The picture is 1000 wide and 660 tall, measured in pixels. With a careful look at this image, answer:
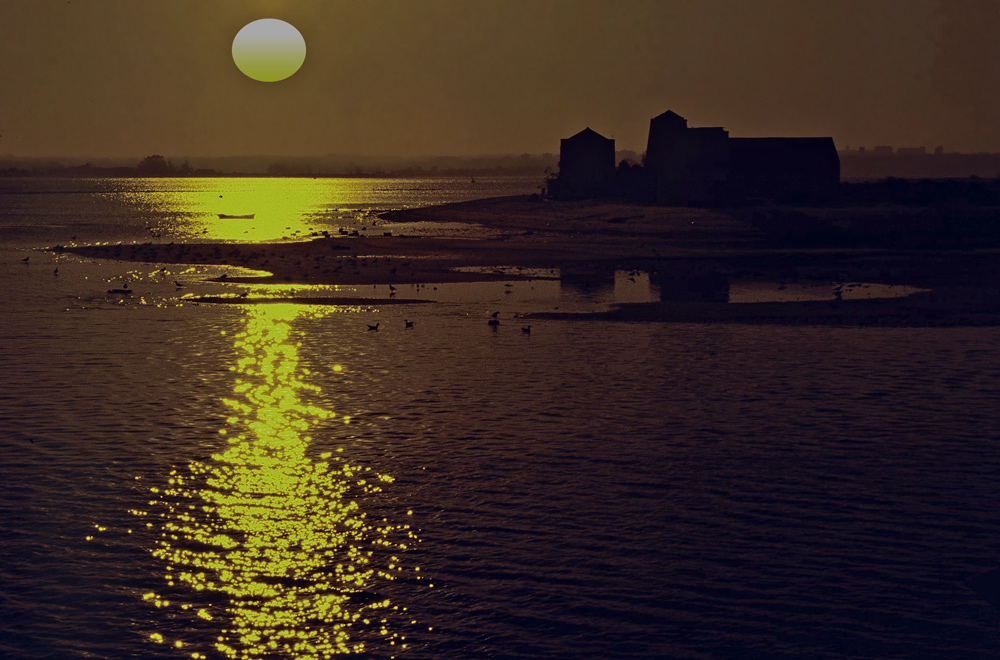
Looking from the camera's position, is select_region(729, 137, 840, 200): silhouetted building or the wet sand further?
select_region(729, 137, 840, 200): silhouetted building

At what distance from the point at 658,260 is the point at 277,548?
143ft

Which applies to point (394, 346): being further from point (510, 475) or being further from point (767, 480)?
point (767, 480)

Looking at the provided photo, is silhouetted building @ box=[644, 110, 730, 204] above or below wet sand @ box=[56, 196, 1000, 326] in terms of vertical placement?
above

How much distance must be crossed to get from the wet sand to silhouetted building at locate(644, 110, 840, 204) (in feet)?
29.7

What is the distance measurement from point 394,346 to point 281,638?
19153mm

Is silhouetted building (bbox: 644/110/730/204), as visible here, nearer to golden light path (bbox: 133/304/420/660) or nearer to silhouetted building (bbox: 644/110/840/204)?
silhouetted building (bbox: 644/110/840/204)

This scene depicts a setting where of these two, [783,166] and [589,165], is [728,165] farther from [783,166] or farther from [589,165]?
[589,165]

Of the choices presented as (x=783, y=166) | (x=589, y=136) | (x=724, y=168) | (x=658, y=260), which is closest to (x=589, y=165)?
(x=589, y=136)

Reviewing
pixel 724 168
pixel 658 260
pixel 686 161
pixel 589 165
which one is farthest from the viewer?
pixel 589 165

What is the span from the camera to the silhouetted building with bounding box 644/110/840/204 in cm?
9138

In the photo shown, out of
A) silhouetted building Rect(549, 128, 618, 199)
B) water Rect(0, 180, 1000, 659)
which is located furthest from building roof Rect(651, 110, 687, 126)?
water Rect(0, 180, 1000, 659)

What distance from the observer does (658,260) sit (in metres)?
56.2

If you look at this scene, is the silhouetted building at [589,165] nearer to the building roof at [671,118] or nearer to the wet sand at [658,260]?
the building roof at [671,118]

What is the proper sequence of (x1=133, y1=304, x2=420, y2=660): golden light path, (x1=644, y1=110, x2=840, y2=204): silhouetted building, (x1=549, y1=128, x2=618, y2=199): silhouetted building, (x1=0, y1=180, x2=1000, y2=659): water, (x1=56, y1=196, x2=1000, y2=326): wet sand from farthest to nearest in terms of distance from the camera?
(x1=549, y1=128, x2=618, y2=199): silhouetted building
(x1=644, y1=110, x2=840, y2=204): silhouetted building
(x1=56, y1=196, x2=1000, y2=326): wet sand
(x1=0, y1=180, x2=1000, y2=659): water
(x1=133, y1=304, x2=420, y2=660): golden light path
